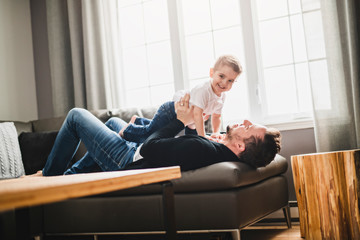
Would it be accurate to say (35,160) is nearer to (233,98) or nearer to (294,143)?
(233,98)

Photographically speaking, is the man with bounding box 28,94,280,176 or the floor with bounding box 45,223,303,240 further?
the floor with bounding box 45,223,303,240

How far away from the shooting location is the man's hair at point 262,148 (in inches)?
74.6

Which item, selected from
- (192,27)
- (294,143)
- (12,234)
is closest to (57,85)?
(192,27)

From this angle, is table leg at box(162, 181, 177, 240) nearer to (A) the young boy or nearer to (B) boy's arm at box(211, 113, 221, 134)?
(A) the young boy

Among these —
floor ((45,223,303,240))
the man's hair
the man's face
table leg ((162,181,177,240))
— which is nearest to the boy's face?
the man's face

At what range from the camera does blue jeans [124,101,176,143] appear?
2283 mm

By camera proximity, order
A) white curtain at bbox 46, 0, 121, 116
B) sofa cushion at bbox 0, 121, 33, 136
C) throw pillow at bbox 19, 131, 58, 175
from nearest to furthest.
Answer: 1. throw pillow at bbox 19, 131, 58, 175
2. sofa cushion at bbox 0, 121, 33, 136
3. white curtain at bbox 46, 0, 121, 116

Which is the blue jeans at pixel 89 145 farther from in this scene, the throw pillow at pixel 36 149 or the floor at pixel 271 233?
the floor at pixel 271 233

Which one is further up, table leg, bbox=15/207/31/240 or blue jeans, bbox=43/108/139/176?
blue jeans, bbox=43/108/139/176

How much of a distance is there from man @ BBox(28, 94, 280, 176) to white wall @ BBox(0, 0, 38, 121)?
1.99m

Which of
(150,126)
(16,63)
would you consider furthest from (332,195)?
(16,63)

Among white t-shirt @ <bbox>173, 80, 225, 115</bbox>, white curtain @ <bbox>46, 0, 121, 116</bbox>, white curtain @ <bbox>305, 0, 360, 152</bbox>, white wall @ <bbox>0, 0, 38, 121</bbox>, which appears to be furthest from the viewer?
white wall @ <bbox>0, 0, 38, 121</bbox>

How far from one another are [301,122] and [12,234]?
8.12ft

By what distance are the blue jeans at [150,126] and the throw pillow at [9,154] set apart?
1108 mm
